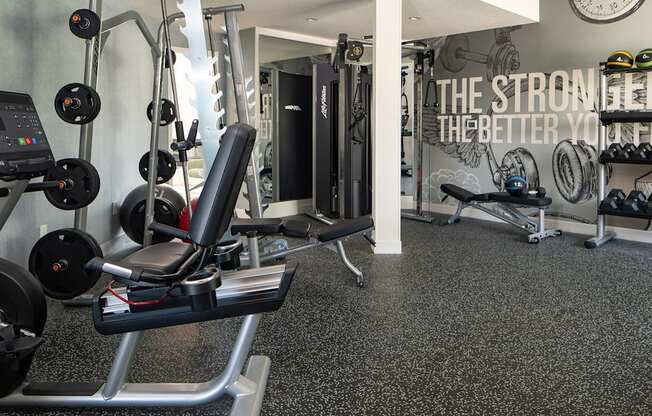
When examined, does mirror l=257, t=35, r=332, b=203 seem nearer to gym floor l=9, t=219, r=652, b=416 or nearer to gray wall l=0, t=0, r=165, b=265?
gray wall l=0, t=0, r=165, b=265

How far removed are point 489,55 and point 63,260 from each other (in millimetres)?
4874

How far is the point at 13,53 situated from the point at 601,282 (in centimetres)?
391

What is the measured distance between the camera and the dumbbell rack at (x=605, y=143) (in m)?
4.55

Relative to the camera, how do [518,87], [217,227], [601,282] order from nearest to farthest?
[217,227], [601,282], [518,87]

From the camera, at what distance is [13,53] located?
10.6 feet

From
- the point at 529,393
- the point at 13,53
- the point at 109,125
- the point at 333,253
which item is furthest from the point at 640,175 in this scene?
the point at 13,53

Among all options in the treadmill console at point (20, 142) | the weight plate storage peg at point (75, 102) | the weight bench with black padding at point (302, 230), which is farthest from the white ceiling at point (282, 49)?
the treadmill console at point (20, 142)

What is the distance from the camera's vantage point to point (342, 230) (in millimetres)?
3250

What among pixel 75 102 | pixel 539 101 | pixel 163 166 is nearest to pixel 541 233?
pixel 539 101

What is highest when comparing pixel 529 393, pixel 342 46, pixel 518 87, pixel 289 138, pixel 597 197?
pixel 342 46

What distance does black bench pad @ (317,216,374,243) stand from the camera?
3224mm

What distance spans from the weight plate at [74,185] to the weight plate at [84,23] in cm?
73

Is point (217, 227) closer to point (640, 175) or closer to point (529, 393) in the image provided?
point (529, 393)

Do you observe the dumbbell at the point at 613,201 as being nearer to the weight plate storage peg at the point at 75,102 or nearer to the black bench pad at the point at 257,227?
the black bench pad at the point at 257,227
